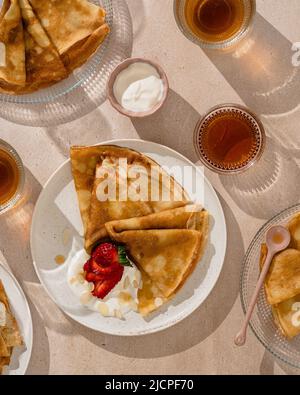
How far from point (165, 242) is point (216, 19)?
772mm

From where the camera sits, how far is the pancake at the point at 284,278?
81.7 inches

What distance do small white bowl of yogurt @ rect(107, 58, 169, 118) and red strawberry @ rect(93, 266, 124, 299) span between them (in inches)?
21.3

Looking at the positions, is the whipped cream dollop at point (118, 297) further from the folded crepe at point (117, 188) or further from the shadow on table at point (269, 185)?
the shadow on table at point (269, 185)

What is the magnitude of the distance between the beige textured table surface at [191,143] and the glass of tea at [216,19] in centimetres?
9

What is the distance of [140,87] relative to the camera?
2.16 metres

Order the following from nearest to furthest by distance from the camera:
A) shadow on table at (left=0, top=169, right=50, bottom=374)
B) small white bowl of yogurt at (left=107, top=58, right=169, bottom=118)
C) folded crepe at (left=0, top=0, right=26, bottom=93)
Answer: folded crepe at (left=0, top=0, right=26, bottom=93) → small white bowl of yogurt at (left=107, top=58, right=169, bottom=118) → shadow on table at (left=0, top=169, right=50, bottom=374)

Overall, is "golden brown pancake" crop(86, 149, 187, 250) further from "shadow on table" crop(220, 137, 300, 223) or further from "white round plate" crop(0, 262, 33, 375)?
"white round plate" crop(0, 262, 33, 375)

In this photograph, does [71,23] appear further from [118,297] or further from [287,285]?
[287,285]

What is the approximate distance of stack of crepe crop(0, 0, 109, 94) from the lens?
6.73 ft

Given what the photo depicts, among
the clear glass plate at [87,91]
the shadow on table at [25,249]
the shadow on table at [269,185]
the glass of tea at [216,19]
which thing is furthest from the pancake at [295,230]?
the shadow on table at [25,249]

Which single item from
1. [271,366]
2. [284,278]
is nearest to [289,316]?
[284,278]

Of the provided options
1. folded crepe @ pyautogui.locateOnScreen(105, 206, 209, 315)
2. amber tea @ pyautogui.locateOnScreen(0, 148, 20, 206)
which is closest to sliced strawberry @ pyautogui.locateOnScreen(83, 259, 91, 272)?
folded crepe @ pyautogui.locateOnScreen(105, 206, 209, 315)
